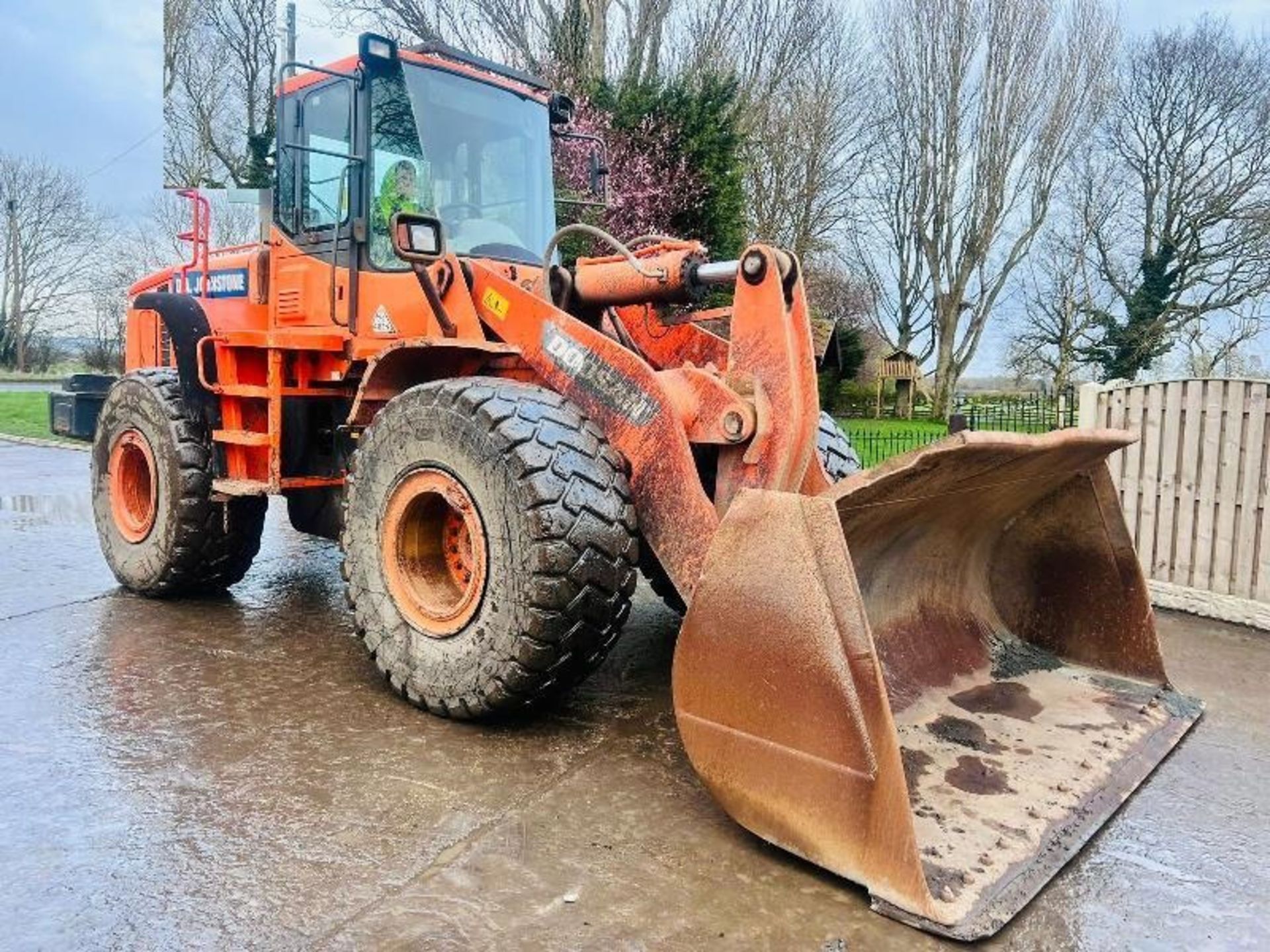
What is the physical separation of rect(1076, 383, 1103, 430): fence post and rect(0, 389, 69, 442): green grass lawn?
39.8 ft

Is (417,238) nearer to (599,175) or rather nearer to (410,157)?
(410,157)

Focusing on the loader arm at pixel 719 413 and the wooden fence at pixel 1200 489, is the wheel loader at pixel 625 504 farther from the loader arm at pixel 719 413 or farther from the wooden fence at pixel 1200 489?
the wooden fence at pixel 1200 489

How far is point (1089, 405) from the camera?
6.33 m

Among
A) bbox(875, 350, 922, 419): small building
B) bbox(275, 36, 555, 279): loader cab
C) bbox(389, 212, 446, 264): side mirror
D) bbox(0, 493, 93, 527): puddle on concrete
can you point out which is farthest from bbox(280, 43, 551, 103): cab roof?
bbox(875, 350, 922, 419): small building

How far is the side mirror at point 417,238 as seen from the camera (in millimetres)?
3777

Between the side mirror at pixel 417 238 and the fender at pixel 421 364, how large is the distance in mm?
319

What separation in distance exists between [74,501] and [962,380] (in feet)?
96.9

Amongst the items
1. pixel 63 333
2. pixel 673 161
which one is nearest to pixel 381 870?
pixel 673 161

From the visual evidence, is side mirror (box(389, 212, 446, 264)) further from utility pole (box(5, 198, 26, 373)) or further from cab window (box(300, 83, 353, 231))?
utility pole (box(5, 198, 26, 373))

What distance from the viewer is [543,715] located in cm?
370

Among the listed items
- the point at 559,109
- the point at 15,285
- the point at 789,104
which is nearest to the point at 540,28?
the point at 789,104

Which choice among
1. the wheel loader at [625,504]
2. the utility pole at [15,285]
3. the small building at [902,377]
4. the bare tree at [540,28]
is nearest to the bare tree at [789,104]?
the bare tree at [540,28]

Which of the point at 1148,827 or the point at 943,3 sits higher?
the point at 943,3

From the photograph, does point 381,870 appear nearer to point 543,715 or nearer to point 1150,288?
point 543,715
